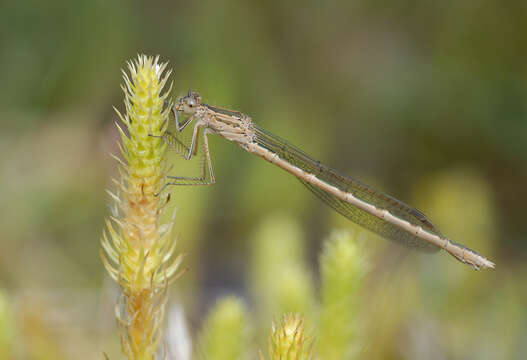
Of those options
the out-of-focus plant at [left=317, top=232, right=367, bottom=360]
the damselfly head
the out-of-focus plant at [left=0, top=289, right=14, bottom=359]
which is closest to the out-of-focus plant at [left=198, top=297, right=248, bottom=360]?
the out-of-focus plant at [left=317, top=232, right=367, bottom=360]

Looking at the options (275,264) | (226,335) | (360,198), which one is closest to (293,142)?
(360,198)

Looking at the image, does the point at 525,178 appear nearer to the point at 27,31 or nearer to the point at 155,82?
the point at 155,82

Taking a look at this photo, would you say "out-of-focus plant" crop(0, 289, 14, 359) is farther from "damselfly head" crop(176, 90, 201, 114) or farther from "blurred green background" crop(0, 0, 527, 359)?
"damselfly head" crop(176, 90, 201, 114)

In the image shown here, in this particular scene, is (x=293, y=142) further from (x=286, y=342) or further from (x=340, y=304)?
(x=286, y=342)

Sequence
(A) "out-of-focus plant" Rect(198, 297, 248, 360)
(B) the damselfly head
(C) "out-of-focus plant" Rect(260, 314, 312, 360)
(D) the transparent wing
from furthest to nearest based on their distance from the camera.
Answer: (D) the transparent wing < (B) the damselfly head < (A) "out-of-focus plant" Rect(198, 297, 248, 360) < (C) "out-of-focus plant" Rect(260, 314, 312, 360)

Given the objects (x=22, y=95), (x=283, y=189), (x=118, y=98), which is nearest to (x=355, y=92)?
(x=283, y=189)

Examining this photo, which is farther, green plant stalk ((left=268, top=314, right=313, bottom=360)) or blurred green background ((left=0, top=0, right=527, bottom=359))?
blurred green background ((left=0, top=0, right=527, bottom=359))
